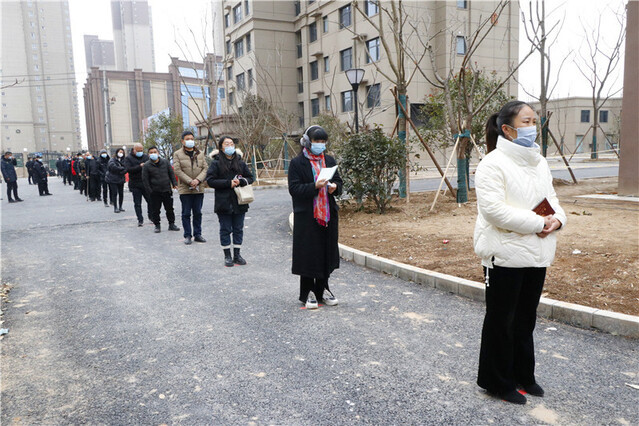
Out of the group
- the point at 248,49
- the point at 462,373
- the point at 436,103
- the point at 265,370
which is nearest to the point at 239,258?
the point at 265,370

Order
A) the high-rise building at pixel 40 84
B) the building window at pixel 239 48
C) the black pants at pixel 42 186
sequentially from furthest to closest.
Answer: the high-rise building at pixel 40 84
the building window at pixel 239 48
the black pants at pixel 42 186

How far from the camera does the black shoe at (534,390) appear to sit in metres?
3.16

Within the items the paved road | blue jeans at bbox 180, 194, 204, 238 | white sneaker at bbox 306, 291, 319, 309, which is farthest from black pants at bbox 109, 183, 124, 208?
white sneaker at bbox 306, 291, 319, 309

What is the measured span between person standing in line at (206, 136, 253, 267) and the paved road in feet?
2.03

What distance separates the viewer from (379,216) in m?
10.3

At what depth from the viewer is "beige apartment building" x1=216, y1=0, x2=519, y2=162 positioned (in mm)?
33406

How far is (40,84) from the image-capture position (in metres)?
113

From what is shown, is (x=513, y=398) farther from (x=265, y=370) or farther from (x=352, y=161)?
(x=352, y=161)

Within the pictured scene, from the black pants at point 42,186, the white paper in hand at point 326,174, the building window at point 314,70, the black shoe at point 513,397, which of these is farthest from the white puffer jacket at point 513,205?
the building window at point 314,70

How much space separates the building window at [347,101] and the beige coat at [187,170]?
1131 inches

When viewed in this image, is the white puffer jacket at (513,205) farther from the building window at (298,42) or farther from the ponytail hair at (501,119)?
the building window at (298,42)

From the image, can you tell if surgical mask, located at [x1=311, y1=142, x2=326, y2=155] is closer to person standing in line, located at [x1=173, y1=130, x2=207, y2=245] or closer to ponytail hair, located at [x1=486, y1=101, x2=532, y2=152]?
ponytail hair, located at [x1=486, y1=101, x2=532, y2=152]

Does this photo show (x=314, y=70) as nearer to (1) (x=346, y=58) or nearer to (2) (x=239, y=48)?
(1) (x=346, y=58)

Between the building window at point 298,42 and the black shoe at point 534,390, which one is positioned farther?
the building window at point 298,42
